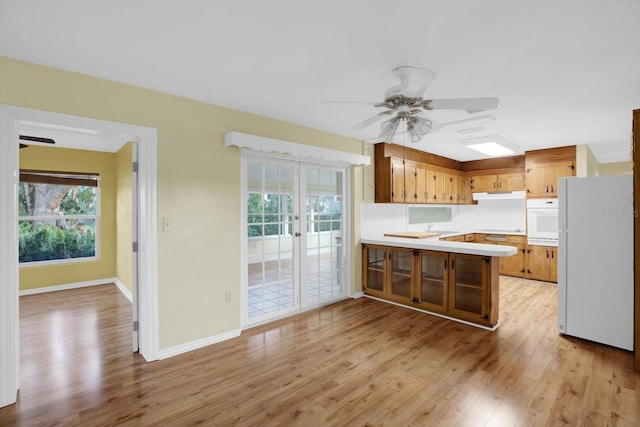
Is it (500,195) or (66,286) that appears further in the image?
(500,195)

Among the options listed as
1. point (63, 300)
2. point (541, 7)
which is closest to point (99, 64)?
point (541, 7)

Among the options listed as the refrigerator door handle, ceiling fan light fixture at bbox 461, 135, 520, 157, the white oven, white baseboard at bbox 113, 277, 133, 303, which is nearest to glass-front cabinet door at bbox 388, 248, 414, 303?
the refrigerator door handle

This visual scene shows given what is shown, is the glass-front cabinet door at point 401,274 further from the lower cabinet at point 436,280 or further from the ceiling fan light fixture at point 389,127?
the ceiling fan light fixture at point 389,127

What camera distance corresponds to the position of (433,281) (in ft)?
13.4

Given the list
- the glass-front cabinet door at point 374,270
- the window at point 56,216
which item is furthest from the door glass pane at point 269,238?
the window at point 56,216

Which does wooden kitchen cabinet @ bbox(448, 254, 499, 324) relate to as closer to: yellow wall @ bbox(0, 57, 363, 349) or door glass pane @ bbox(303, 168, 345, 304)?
door glass pane @ bbox(303, 168, 345, 304)

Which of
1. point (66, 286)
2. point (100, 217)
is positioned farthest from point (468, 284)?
point (66, 286)

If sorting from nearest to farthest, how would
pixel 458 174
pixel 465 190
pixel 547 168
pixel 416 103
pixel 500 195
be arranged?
pixel 416 103
pixel 547 168
pixel 500 195
pixel 458 174
pixel 465 190

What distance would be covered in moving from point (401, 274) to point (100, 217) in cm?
535

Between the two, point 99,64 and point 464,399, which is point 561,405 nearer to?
point 464,399

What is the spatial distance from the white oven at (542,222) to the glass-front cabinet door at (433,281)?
280 cm

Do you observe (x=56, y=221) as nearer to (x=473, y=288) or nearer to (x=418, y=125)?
(x=418, y=125)

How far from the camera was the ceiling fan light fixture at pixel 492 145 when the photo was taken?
4641mm

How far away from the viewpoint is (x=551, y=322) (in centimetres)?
377
